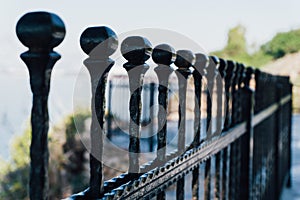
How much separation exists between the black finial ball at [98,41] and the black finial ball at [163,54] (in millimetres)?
292

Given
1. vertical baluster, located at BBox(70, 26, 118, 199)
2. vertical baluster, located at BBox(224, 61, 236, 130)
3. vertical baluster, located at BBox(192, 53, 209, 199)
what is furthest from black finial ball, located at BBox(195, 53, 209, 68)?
vertical baluster, located at BBox(70, 26, 118, 199)

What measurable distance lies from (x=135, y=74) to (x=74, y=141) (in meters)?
5.69

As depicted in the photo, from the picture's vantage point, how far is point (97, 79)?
71cm

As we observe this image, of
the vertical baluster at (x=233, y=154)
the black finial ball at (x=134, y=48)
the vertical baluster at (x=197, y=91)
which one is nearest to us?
the black finial ball at (x=134, y=48)

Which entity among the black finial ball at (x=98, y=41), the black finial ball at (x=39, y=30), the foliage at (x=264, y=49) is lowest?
the foliage at (x=264, y=49)

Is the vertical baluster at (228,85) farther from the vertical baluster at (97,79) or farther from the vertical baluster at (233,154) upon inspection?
the vertical baluster at (97,79)

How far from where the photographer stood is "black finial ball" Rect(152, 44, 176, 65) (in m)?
0.98

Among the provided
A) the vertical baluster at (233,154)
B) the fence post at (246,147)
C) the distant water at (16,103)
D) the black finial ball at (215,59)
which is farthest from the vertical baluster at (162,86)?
the distant water at (16,103)

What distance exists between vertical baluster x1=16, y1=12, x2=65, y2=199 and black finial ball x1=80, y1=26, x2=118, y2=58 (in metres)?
0.13

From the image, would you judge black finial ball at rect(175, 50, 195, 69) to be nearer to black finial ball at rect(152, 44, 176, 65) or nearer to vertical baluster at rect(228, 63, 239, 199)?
black finial ball at rect(152, 44, 176, 65)

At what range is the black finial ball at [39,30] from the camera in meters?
0.51

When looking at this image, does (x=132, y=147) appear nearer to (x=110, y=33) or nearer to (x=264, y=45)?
(x=110, y=33)

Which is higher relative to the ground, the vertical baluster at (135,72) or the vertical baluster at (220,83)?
the vertical baluster at (135,72)

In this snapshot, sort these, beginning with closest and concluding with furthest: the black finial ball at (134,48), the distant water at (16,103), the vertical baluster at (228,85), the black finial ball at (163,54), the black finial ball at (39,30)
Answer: the black finial ball at (39,30) → the black finial ball at (134,48) → the black finial ball at (163,54) → the vertical baluster at (228,85) → the distant water at (16,103)
